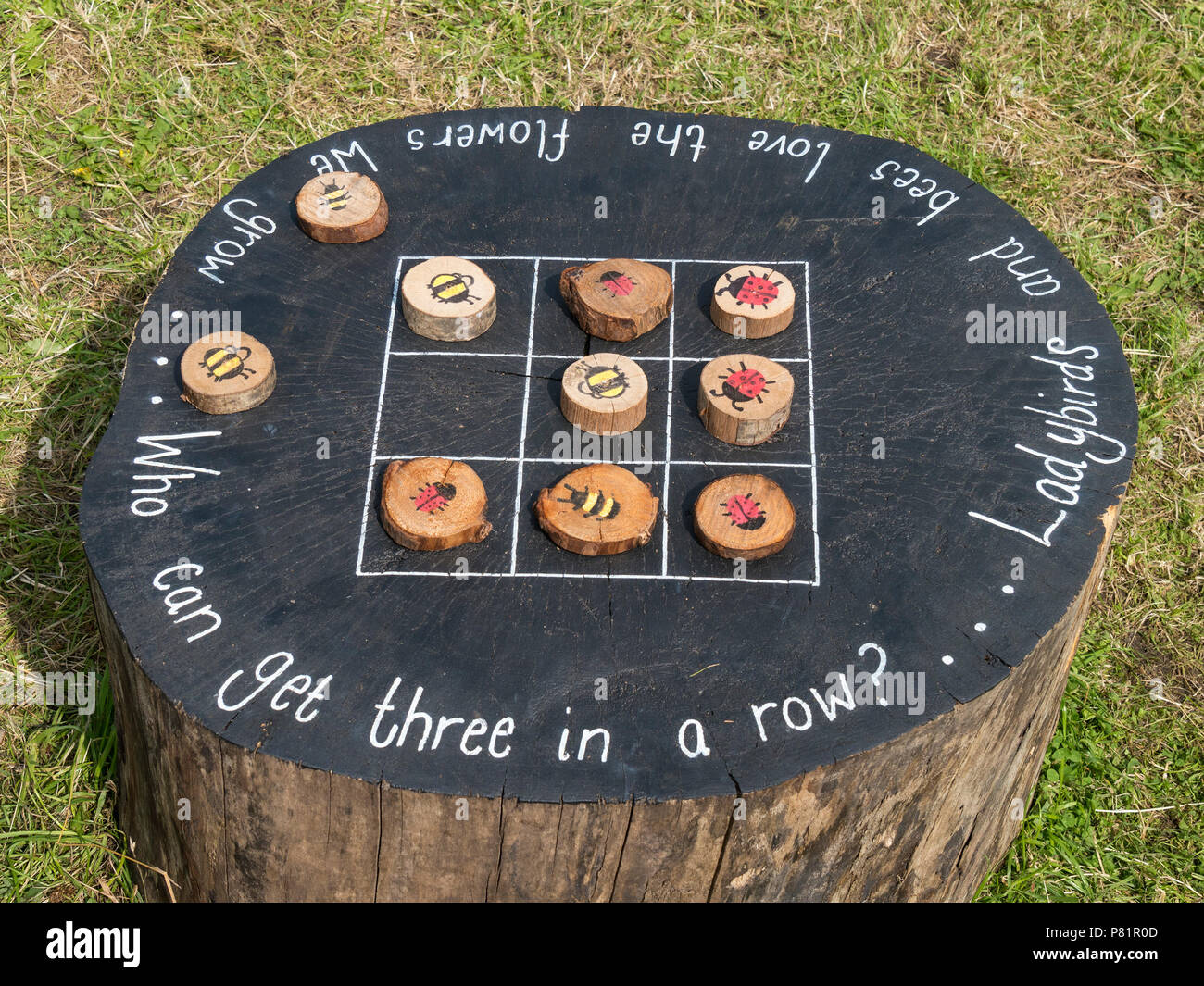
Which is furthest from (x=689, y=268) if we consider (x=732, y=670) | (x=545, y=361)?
(x=732, y=670)

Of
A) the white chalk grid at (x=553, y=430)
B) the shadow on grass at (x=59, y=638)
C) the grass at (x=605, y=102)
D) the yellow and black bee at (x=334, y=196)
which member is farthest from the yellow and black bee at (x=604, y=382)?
the grass at (x=605, y=102)

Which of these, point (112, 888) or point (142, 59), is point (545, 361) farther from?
point (142, 59)

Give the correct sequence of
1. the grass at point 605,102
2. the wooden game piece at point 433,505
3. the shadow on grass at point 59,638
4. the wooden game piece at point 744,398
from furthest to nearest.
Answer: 1. the grass at point 605,102
2. the shadow on grass at point 59,638
3. the wooden game piece at point 744,398
4. the wooden game piece at point 433,505

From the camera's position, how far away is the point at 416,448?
150 inches

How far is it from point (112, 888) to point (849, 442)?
2743mm

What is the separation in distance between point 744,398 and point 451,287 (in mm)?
964

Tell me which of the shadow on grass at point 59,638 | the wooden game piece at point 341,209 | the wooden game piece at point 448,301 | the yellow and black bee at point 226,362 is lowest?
the shadow on grass at point 59,638

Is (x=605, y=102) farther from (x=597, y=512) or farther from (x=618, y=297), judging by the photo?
(x=597, y=512)

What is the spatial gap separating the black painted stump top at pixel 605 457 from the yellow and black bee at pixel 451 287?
0.47 feet

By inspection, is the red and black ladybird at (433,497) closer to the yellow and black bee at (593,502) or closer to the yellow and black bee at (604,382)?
the yellow and black bee at (593,502)

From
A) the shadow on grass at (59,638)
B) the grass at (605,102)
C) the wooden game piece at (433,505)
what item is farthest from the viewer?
the grass at (605,102)

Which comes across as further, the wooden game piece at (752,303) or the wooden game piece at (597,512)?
the wooden game piece at (752,303)

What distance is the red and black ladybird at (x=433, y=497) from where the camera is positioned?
11.7 ft

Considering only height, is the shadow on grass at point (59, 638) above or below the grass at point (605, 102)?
below
